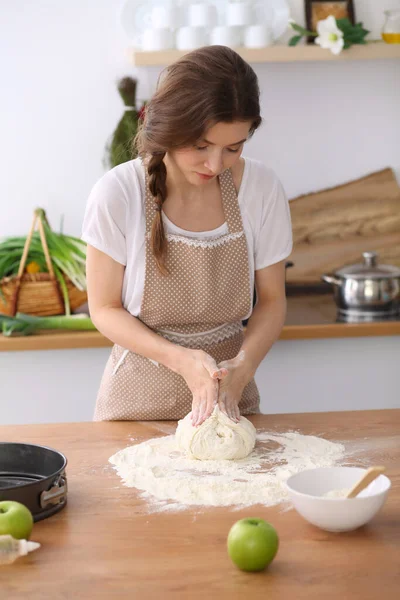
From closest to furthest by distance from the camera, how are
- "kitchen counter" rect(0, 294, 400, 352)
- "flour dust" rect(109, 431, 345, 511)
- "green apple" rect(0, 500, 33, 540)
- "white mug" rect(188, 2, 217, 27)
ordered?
"green apple" rect(0, 500, 33, 540), "flour dust" rect(109, 431, 345, 511), "kitchen counter" rect(0, 294, 400, 352), "white mug" rect(188, 2, 217, 27)

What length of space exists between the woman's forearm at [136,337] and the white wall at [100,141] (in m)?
1.15

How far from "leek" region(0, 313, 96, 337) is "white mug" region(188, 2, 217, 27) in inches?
48.0

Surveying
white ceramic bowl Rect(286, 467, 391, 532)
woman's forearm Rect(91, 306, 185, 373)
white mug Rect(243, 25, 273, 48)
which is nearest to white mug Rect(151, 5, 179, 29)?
white mug Rect(243, 25, 273, 48)

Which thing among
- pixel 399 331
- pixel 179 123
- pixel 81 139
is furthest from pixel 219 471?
pixel 81 139

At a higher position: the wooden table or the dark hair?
the dark hair

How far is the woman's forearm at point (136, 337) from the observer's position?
206 cm

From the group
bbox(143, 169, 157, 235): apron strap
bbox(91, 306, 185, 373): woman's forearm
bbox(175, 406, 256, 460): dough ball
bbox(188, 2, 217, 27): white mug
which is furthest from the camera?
bbox(188, 2, 217, 27): white mug

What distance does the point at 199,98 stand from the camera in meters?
1.88

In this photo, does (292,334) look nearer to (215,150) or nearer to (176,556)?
(215,150)

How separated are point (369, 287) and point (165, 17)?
4.22ft

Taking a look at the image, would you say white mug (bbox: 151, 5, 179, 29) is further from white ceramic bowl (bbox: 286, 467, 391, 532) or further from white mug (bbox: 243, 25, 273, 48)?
white ceramic bowl (bbox: 286, 467, 391, 532)

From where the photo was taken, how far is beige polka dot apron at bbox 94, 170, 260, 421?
220 cm

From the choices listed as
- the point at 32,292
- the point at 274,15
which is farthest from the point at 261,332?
the point at 274,15

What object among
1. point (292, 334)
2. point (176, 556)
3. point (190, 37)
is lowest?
point (292, 334)
